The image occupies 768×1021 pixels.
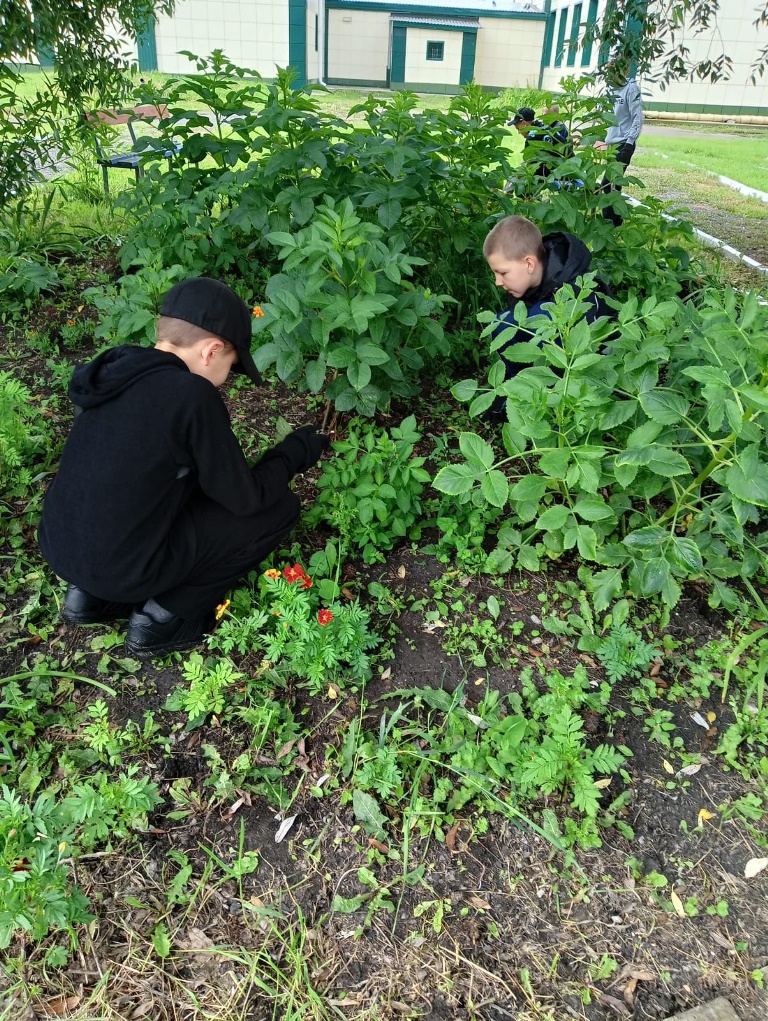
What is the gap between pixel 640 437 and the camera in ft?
7.18

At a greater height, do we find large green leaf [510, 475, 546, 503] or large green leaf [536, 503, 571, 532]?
large green leaf [510, 475, 546, 503]

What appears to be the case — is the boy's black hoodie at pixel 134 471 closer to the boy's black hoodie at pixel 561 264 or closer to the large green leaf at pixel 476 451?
the large green leaf at pixel 476 451

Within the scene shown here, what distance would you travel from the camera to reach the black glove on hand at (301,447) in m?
2.52

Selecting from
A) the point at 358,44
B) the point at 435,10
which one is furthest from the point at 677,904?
the point at 435,10

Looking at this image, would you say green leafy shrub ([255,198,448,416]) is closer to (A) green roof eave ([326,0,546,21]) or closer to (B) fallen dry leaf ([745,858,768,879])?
(B) fallen dry leaf ([745,858,768,879])

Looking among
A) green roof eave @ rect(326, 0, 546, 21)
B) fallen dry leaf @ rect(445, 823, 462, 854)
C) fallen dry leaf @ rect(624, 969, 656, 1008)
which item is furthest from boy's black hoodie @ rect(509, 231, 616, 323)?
green roof eave @ rect(326, 0, 546, 21)

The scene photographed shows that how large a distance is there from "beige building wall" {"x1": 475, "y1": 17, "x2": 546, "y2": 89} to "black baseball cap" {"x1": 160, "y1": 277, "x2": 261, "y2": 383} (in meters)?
28.2

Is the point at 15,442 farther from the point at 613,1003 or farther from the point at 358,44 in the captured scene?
the point at 358,44

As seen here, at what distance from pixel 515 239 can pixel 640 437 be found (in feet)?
4.91

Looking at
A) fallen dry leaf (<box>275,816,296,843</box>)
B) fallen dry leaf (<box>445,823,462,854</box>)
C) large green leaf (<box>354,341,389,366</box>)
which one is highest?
large green leaf (<box>354,341,389,366</box>)

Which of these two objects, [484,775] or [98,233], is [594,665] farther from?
[98,233]

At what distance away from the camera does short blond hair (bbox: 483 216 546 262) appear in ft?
10.6

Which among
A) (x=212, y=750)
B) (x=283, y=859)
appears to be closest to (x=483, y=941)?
(x=283, y=859)

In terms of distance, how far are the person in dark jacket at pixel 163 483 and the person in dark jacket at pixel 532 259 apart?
1.51 metres
